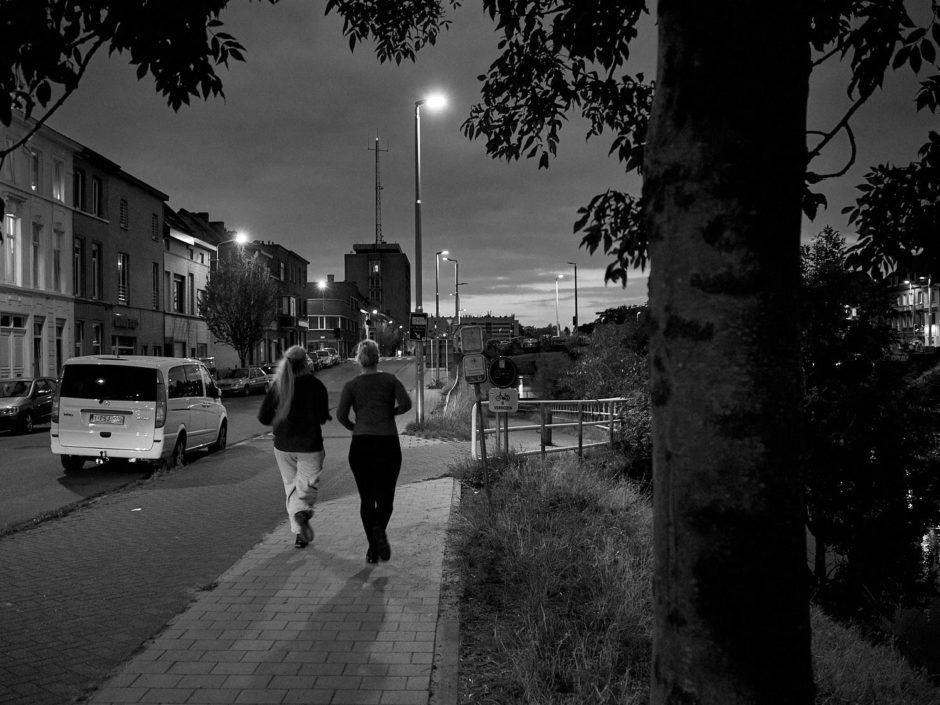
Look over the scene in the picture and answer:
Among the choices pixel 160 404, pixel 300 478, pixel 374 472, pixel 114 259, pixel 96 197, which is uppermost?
pixel 96 197

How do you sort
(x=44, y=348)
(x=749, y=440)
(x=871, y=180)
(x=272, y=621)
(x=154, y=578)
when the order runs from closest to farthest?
(x=749, y=440)
(x=272, y=621)
(x=871, y=180)
(x=154, y=578)
(x=44, y=348)

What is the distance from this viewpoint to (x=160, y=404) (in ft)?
41.7

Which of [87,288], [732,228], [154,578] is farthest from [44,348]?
[732,228]

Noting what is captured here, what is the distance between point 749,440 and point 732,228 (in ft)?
1.77

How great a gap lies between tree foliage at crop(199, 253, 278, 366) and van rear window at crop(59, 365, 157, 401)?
36476mm

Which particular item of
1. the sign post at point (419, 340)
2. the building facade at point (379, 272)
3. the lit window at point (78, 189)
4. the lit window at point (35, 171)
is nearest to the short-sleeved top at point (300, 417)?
the sign post at point (419, 340)

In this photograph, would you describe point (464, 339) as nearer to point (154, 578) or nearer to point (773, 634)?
point (154, 578)

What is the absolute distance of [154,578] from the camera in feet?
21.2

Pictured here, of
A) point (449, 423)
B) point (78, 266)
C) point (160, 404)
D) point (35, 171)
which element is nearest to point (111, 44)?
point (160, 404)

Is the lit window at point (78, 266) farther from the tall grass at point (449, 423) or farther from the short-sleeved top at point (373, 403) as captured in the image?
the short-sleeved top at point (373, 403)

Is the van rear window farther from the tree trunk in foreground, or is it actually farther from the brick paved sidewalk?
the tree trunk in foreground

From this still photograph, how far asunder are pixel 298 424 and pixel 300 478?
1.66ft

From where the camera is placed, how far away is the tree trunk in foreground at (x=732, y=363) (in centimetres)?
196

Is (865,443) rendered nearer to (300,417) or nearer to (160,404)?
(300,417)
